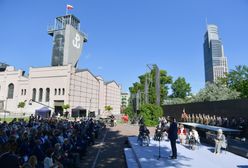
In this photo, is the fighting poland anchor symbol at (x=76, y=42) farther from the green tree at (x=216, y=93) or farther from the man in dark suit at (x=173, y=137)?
the man in dark suit at (x=173, y=137)

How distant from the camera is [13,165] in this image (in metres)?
4.02

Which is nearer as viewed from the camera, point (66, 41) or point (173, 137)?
point (173, 137)

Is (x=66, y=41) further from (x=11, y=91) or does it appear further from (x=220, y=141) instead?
(x=220, y=141)

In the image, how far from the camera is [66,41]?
7012cm

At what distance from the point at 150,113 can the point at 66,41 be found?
50.3 metres

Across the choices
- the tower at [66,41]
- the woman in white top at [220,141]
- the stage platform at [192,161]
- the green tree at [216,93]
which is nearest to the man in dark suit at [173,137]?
the stage platform at [192,161]

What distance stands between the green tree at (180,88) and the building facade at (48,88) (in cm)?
2684

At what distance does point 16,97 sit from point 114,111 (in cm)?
4089

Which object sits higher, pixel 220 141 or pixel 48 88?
pixel 48 88

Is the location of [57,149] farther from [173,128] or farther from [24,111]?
[24,111]

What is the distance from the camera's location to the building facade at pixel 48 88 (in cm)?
6259

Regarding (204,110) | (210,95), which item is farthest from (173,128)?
(210,95)

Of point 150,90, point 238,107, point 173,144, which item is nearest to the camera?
point 173,144

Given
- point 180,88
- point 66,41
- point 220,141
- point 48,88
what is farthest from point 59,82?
point 220,141
